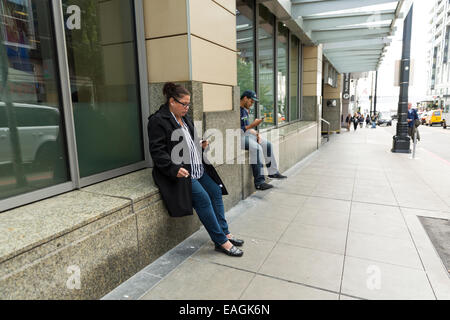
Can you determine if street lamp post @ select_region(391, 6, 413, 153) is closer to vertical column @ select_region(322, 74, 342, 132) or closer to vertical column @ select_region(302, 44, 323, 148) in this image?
vertical column @ select_region(302, 44, 323, 148)

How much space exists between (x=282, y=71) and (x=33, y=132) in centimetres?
810

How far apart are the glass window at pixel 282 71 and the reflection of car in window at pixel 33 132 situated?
23.8 ft

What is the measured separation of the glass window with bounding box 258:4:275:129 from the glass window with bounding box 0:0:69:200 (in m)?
5.18

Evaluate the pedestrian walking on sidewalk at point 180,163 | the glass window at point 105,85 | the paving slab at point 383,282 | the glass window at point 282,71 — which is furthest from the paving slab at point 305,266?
the glass window at point 282,71

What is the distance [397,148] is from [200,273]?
10457mm

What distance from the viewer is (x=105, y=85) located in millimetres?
3561

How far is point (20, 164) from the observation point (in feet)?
9.04

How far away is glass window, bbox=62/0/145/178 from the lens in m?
3.26

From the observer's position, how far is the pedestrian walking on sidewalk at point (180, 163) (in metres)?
3.05

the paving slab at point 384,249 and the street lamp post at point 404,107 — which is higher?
the street lamp post at point 404,107

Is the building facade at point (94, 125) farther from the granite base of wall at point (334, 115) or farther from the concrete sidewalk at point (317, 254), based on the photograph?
the granite base of wall at point (334, 115)

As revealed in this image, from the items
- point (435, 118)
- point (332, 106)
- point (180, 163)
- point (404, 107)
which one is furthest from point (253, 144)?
point (435, 118)

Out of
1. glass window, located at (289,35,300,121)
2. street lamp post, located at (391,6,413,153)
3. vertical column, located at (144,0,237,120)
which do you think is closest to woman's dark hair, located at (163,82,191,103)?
vertical column, located at (144,0,237,120)

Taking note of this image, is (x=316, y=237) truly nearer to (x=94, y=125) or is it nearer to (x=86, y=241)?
(x=86, y=241)
